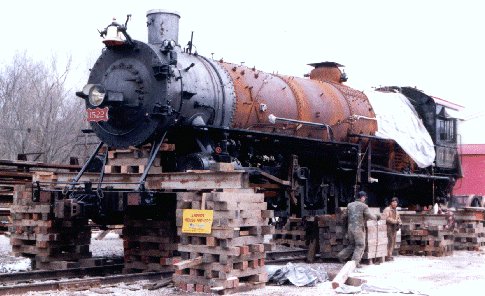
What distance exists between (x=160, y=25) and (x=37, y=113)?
1470 inches

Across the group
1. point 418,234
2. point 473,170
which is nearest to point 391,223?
point 418,234

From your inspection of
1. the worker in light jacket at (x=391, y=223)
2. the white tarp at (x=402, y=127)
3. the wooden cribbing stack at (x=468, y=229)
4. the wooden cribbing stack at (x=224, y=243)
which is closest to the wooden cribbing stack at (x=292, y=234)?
the worker in light jacket at (x=391, y=223)

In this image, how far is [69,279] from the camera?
34.0 ft

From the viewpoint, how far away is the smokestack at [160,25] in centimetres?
1110

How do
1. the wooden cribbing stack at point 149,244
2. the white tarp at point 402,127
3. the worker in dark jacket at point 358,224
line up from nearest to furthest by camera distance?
the wooden cribbing stack at point 149,244 < the worker in dark jacket at point 358,224 < the white tarp at point 402,127

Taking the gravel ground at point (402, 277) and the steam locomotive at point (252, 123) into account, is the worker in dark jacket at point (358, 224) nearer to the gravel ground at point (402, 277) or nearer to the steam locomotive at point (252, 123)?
the gravel ground at point (402, 277)

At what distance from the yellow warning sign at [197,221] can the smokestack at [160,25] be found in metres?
3.18

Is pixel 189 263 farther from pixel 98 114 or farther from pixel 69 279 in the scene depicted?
pixel 98 114

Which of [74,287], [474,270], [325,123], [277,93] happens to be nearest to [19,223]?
[74,287]

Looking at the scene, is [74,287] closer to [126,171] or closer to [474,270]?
[126,171]

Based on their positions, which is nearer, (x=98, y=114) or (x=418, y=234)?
(x=98, y=114)

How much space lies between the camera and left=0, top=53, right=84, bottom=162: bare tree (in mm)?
42031

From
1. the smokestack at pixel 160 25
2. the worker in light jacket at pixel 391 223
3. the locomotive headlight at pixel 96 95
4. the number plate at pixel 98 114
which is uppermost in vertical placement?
the smokestack at pixel 160 25

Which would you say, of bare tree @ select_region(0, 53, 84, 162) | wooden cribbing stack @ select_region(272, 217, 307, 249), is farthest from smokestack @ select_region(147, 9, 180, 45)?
bare tree @ select_region(0, 53, 84, 162)
